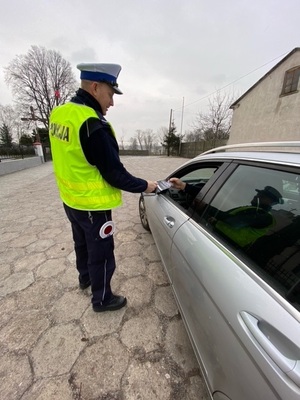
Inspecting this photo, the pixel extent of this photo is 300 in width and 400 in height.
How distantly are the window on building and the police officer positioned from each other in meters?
13.6

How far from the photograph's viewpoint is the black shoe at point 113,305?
68.7 inches

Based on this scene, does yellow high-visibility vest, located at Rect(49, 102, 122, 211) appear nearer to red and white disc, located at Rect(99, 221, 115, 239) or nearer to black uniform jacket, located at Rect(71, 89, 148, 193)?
black uniform jacket, located at Rect(71, 89, 148, 193)

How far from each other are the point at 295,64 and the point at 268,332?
49.0 ft

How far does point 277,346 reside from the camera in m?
0.64

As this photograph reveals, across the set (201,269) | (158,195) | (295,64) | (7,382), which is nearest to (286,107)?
(295,64)

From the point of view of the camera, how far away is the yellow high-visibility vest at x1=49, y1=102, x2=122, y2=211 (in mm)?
1225

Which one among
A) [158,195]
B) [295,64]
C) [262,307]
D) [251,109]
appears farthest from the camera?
[251,109]

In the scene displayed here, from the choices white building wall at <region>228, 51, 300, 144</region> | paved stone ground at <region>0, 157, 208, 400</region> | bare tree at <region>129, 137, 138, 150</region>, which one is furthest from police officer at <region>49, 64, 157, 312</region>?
bare tree at <region>129, 137, 138, 150</region>

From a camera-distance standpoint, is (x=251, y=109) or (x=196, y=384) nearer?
(x=196, y=384)

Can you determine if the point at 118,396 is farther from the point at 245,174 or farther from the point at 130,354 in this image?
the point at 245,174

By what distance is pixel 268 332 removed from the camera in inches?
26.9

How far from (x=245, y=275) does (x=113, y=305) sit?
Answer: 4.51 feet

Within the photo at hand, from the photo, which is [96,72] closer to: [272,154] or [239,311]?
[272,154]

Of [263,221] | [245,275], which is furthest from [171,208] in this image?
[245,275]
